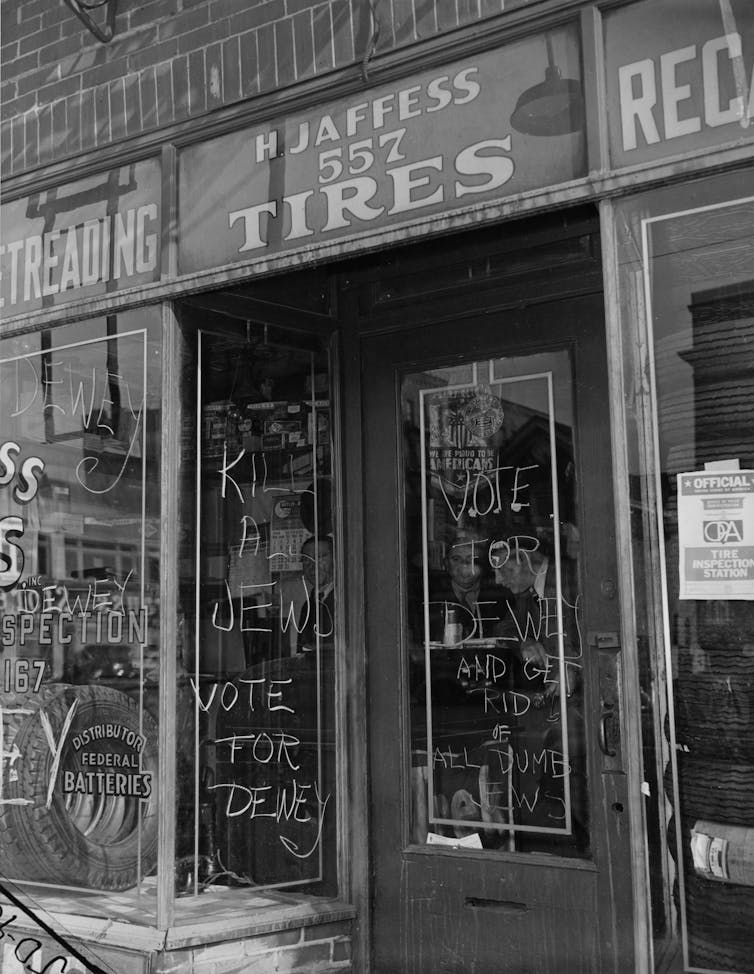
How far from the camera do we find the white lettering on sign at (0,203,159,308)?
183 inches

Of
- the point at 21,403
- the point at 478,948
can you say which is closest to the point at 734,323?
the point at 478,948

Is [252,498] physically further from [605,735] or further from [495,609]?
[605,735]

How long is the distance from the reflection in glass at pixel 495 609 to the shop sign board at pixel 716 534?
0.85 m

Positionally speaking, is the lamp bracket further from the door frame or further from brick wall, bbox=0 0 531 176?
the door frame

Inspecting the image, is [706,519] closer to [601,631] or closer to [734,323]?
[734,323]

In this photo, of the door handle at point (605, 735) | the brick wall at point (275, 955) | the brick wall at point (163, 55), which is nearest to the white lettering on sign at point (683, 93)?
the brick wall at point (163, 55)

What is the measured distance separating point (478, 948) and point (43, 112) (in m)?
3.92

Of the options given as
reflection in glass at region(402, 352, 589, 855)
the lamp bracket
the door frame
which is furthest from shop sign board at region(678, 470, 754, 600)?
the lamp bracket

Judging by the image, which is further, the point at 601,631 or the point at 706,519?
the point at 601,631

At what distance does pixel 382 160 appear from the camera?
3992 millimetres

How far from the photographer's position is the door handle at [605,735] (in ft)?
13.0

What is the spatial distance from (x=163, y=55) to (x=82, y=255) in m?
0.88

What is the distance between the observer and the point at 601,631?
13.3ft

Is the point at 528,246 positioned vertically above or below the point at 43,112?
below
